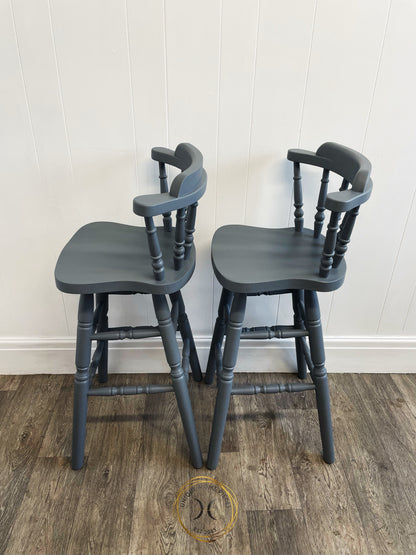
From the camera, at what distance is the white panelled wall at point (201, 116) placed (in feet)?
3.72

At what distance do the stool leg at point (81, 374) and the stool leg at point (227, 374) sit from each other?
400 millimetres

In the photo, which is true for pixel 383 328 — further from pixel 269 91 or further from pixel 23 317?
pixel 23 317

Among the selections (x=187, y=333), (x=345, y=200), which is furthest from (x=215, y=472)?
(x=345, y=200)

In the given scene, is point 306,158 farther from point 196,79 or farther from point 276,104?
point 196,79

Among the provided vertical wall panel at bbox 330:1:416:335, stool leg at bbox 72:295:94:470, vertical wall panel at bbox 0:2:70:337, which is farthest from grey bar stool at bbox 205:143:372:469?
vertical wall panel at bbox 0:2:70:337

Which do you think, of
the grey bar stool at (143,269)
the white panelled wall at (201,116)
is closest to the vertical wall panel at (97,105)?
the white panelled wall at (201,116)

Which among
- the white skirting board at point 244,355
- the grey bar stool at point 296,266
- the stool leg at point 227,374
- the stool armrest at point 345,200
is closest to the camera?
the stool armrest at point 345,200

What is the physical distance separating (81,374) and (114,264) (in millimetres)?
349

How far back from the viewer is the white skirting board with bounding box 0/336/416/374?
1.60m

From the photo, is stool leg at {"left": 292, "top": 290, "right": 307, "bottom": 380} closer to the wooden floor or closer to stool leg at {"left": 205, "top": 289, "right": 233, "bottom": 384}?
the wooden floor

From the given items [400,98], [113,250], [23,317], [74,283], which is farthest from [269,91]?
[23,317]

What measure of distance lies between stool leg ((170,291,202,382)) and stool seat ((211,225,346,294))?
229 mm

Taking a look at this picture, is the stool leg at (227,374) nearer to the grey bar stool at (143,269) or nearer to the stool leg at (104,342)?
the grey bar stool at (143,269)

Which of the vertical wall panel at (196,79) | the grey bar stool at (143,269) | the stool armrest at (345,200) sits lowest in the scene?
the grey bar stool at (143,269)
